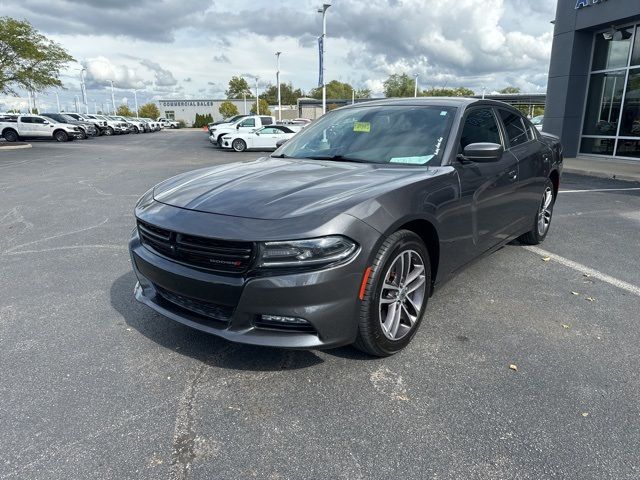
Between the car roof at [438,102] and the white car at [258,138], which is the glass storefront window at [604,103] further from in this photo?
the car roof at [438,102]

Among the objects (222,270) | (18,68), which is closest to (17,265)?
(222,270)

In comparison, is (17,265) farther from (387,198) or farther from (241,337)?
(387,198)

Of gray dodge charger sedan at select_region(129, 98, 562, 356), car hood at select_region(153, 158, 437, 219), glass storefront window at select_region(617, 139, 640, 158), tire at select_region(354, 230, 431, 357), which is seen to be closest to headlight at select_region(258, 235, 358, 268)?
gray dodge charger sedan at select_region(129, 98, 562, 356)

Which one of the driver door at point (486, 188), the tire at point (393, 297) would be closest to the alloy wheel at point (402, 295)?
the tire at point (393, 297)

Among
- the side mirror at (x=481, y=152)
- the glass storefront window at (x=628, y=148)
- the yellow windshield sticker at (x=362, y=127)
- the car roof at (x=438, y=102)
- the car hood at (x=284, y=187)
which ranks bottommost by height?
the glass storefront window at (x=628, y=148)

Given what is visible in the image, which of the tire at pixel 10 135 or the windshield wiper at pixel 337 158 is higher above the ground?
the windshield wiper at pixel 337 158

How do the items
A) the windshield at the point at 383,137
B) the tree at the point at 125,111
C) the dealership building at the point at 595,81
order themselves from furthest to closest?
the tree at the point at 125,111 → the dealership building at the point at 595,81 → the windshield at the point at 383,137

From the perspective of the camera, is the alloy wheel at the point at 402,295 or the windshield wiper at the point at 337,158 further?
the windshield wiper at the point at 337,158

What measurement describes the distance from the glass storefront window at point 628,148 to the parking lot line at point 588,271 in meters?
12.1

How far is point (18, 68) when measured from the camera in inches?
1041

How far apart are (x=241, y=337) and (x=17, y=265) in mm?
3529

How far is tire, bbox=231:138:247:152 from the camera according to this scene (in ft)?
72.4

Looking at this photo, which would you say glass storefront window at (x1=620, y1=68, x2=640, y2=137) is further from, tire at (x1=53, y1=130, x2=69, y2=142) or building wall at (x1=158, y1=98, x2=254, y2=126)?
building wall at (x1=158, y1=98, x2=254, y2=126)

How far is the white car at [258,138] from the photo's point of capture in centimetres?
2175
